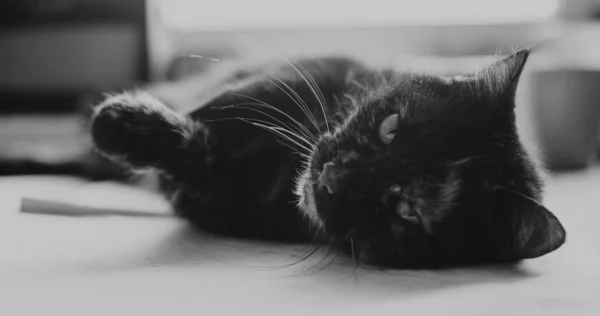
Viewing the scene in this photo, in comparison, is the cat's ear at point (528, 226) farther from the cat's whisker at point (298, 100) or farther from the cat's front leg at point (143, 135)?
the cat's front leg at point (143, 135)

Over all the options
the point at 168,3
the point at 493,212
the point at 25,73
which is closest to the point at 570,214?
the point at 493,212

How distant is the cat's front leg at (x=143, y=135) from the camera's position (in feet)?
3.05

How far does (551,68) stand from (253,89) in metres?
1.36

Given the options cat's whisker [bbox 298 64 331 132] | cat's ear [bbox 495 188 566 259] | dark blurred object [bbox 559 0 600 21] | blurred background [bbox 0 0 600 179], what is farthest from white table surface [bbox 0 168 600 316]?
dark blurred object [bbox 559 0 600 21]

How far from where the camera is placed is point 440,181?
0.79m

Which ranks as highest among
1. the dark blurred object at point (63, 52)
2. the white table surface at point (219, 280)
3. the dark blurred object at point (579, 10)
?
the dark blurred object at point (579, 10)

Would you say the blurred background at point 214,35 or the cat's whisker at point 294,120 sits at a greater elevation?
the blurred background at point 214,35

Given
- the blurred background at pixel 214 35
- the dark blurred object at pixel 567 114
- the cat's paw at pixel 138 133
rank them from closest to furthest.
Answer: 1. the cat's paw at pixel 138 133
2. the dark blurred object at pixel 567 114
3. the blurred background at pixel 214 35

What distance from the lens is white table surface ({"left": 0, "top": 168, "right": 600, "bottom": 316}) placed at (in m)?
0.64

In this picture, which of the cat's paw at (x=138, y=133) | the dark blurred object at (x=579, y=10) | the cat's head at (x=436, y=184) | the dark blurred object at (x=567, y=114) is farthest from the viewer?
the dark blurred object at (x=579, y=10)

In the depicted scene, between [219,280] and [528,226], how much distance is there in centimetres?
46

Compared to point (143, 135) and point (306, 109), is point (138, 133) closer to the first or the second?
point (143, 135)

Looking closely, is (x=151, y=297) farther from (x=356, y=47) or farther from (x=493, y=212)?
(x=356, y=47)

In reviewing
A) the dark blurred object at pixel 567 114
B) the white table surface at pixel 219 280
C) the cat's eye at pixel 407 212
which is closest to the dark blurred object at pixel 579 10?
the dark blurred object at pixel 567 114
